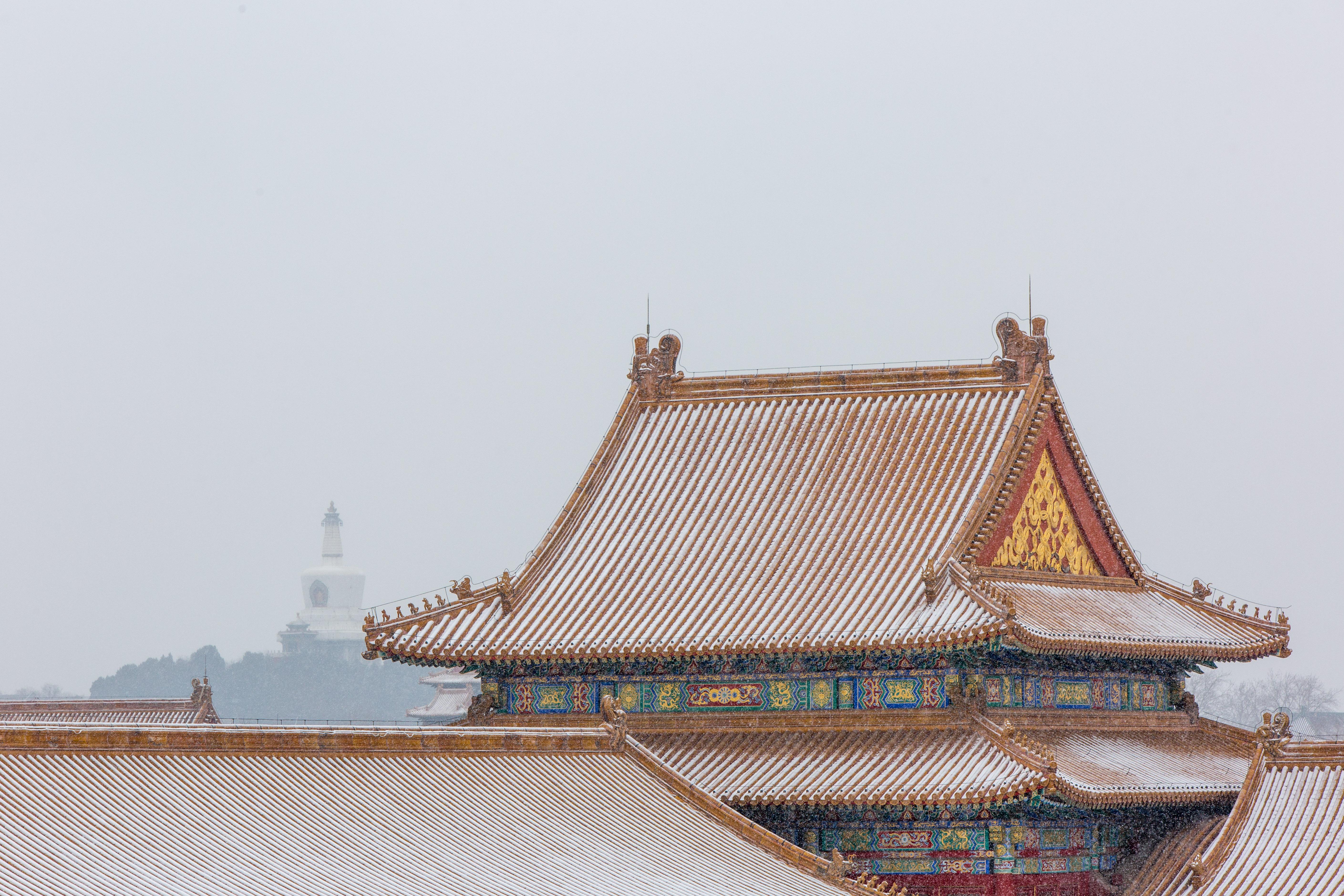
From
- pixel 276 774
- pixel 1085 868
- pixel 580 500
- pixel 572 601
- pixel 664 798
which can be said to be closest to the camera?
pixel 276 774

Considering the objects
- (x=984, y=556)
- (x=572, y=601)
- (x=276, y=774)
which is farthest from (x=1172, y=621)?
(x=276, y=774)

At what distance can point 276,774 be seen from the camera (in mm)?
22844

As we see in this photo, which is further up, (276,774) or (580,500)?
(580,500)

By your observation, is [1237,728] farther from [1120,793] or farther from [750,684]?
[750,684]

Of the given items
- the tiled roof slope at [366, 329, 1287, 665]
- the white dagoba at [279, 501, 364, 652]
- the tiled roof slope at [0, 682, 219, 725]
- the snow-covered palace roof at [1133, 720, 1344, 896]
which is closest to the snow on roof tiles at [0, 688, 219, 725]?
the tiled roof slope at [0, 682, 219, 725]

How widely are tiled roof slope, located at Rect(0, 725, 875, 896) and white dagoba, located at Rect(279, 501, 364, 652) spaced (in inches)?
6161

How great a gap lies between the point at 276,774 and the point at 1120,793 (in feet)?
37.1

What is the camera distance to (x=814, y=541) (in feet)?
102

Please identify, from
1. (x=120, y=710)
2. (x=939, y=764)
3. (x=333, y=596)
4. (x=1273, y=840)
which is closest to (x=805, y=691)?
(x=939, y=764)

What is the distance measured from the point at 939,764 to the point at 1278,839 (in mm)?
4693

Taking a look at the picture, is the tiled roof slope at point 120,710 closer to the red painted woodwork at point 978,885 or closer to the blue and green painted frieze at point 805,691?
the blue and green painted frieze at point 805,691

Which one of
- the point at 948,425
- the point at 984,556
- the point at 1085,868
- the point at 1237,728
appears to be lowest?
the point at 1085,868

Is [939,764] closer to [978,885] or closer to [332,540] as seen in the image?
[978,885]

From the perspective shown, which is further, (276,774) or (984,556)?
(984,556)
